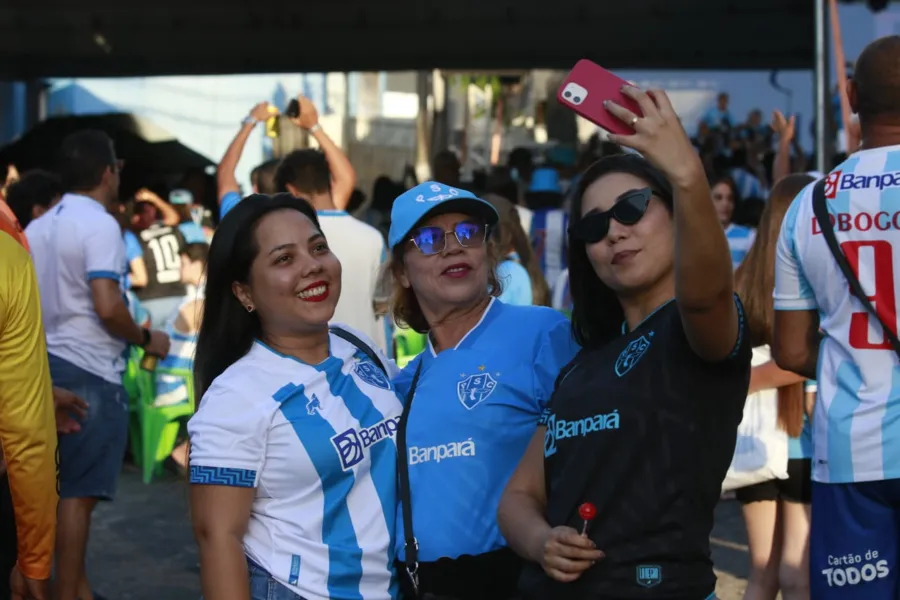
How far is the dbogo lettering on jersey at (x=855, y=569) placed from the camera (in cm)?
309

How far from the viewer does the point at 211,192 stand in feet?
46.2

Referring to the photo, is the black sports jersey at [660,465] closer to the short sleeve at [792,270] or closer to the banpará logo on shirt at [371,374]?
the banpará logo on shirt at [371,374]

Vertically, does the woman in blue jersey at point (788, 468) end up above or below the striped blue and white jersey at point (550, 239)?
below

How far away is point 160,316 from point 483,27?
682cm

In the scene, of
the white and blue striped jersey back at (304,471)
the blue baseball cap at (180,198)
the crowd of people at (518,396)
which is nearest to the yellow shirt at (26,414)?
the crowd of people at (518,396)

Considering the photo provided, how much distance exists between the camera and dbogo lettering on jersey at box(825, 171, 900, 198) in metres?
3.21

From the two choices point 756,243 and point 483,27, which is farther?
point 483,27

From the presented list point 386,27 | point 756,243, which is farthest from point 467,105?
point 756,243

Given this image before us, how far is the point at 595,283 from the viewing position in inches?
105

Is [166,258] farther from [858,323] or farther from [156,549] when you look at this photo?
[858,323]

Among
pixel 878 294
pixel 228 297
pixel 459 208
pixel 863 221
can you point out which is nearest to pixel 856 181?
pixel 863 221

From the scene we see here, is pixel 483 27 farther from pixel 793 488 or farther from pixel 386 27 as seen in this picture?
pixel 793 488

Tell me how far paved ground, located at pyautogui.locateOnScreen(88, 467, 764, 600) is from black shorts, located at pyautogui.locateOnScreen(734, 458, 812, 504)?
3.71ft

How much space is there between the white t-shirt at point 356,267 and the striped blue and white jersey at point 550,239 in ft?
9.12
